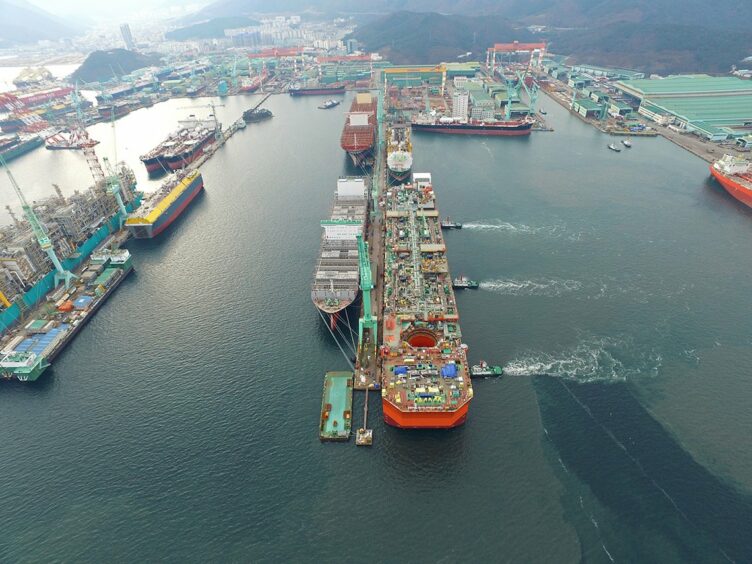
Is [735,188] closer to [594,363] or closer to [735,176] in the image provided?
[735,176]

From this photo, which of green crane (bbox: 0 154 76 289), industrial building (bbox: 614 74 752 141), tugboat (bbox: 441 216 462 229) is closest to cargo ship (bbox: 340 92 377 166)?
tugboat (bbox: 441 216 462 229)

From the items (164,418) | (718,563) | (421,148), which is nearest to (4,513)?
(164,418)

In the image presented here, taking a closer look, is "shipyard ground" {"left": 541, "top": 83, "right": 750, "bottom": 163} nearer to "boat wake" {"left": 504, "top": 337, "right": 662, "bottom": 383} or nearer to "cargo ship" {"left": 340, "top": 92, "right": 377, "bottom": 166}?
"cargo ship" {"left": 340, "top": 92, "right": 377, "bottom": 166}

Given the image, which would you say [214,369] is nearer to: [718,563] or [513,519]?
[513,519]

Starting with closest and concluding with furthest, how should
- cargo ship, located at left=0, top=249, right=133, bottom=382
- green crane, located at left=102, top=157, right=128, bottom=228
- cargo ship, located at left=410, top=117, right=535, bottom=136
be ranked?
cargo ship, located at left=0, top=249, right=133, bottom=382, green crane, located at left=102, top=157, right=128, bottom=228, cargo ship, located at left=410, top=117, right=535, bottom=136

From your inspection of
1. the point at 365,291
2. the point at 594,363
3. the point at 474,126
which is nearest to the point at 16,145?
the point at 474,126

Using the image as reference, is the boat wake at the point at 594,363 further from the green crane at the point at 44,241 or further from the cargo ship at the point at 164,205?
the cargo ship at the point at 164,205

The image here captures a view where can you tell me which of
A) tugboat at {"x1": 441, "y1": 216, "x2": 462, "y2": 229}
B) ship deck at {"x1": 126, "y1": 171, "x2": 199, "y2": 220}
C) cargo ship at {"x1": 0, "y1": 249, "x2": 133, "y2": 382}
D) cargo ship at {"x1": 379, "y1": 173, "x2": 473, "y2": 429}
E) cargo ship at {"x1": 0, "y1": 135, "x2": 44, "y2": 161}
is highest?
cargo ship at {"x1": 379, "y1": 173, "x2": 473, "y2": 429}
